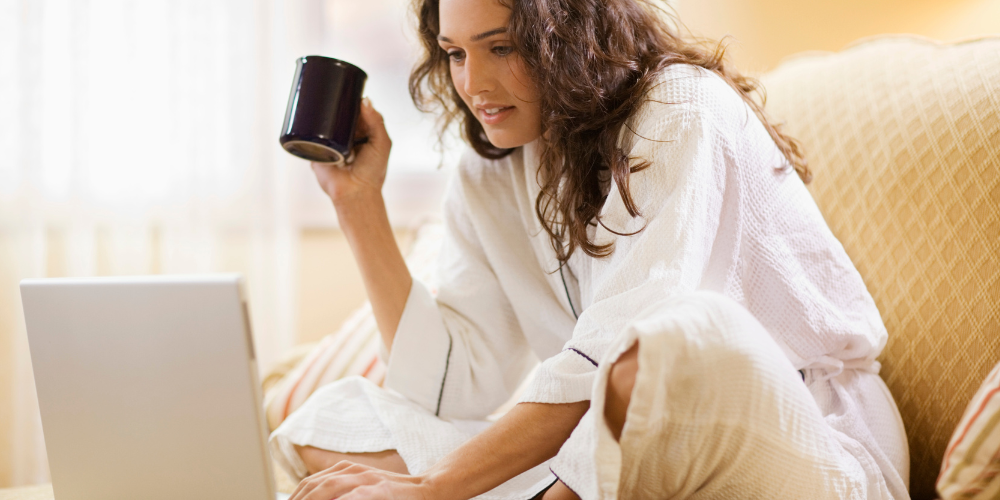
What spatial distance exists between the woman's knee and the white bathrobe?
12 mm

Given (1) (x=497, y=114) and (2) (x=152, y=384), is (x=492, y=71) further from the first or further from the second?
(2) (x=152, y=384)

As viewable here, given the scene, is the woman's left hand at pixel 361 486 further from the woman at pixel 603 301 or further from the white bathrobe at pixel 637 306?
the white bathrobe at pixel 637 306

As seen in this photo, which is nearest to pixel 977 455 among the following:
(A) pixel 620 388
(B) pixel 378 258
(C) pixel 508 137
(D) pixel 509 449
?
(A) pixel 620 388

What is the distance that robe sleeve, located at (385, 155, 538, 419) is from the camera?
3.81 feet

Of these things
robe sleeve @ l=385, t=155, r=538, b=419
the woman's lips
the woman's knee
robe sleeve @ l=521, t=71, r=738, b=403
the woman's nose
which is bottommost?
robe sleeve @ l=385, t=155, r=538, b=419

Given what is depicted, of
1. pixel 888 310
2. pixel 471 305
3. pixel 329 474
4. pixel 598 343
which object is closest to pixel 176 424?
pixel 329 474

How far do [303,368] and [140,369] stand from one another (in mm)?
880

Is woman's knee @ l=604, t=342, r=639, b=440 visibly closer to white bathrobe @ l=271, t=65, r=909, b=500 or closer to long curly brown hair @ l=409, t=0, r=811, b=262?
white bathrobe @ l=271, t=65, r=909, b=500

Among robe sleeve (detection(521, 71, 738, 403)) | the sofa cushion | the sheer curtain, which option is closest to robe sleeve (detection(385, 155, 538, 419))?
robe sleeve (detection(521, 71, 738, 403))

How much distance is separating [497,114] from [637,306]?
0.42 metres

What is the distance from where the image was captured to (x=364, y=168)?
4.02ft

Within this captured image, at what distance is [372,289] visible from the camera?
3.88ft

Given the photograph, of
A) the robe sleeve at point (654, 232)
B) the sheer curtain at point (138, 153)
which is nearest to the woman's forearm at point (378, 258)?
the robe sleeve at point (654, 232)

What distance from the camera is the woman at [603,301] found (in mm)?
653
